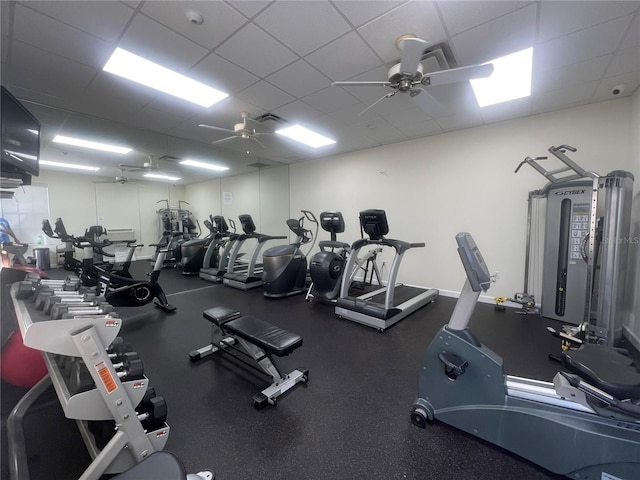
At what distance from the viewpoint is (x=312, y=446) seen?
153 cm

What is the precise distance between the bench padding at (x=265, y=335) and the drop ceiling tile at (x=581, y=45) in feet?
11.0

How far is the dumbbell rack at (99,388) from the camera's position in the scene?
3.18 ft

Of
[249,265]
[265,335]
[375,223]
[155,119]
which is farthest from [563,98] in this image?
[155,119]

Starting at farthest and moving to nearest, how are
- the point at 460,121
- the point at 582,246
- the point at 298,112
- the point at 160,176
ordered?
the point at 160,176
the point at 460,121
the point at 298,112
the point at 582,246

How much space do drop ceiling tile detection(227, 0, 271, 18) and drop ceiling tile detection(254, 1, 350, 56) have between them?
0.13ft

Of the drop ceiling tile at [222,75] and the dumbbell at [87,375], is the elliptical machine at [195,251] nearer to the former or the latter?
the drop ceiling tile at [222,75]

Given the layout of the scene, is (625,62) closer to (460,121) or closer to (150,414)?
(460,121)

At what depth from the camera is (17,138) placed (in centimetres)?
227

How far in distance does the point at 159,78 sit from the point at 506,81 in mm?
3972

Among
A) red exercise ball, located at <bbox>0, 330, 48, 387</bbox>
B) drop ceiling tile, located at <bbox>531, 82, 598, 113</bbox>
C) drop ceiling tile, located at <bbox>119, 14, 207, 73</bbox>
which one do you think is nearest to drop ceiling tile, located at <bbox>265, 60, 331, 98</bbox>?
drop ceiling tile, located at <bbox>119, 14, 207, 73</bbox>

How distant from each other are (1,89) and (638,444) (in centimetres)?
445

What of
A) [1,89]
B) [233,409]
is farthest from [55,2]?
[233,409]

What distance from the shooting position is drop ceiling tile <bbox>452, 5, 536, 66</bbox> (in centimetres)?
198

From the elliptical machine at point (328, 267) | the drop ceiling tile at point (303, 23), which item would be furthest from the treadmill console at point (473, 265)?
the elliptical machine at point (328, 267)
